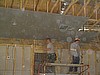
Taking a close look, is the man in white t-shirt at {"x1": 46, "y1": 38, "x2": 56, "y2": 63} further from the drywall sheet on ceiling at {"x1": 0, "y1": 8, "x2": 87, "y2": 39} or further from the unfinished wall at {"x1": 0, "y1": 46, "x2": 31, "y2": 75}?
the unfinished wall at {"x1": 0, "y1": 46, "x2": 31, "y2": 75}

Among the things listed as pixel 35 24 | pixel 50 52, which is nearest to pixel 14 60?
pixel 50 52

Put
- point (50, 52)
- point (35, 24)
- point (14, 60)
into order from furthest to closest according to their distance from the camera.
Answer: point (14, 60), point (50, 52), point (35, 24)

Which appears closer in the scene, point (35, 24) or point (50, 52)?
point (35, 24)

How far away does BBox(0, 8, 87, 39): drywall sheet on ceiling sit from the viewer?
22.0 feet

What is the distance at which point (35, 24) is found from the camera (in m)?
7.52

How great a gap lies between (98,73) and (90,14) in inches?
127

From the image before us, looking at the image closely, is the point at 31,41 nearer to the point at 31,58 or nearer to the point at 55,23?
the point at 31,58

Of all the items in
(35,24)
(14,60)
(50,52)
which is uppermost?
(35,24)

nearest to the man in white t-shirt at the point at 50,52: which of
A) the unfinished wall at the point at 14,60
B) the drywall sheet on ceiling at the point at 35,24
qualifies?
the drywall sheet on ceiling at the point at 35,24

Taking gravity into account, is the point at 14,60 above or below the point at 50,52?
below

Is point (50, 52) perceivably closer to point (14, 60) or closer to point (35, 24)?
point (35, 24)

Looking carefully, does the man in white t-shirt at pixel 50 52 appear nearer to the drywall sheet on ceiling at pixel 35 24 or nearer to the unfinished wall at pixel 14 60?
the drywall sheet on ceiling at pixel 35 24

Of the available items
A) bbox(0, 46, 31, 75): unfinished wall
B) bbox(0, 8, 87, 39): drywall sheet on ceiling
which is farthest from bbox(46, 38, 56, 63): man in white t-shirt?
bbox(0, 46, 31, 75): unfinished wall

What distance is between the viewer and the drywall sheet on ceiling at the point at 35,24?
6699 mm
